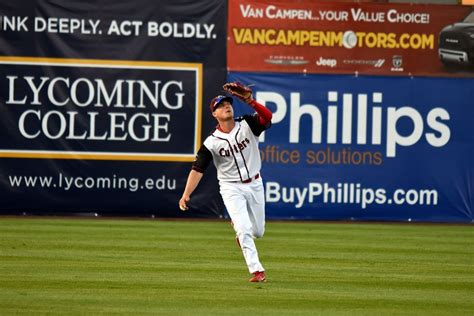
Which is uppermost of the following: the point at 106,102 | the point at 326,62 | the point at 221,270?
the point at 326,62

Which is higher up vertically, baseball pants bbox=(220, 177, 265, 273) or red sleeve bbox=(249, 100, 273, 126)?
red sleeve bbox=(249, 100, 273, 126)

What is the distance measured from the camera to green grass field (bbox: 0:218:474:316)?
35.1ft

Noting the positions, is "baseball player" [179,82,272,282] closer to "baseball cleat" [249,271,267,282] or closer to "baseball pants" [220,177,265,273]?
"baseball pants" [220,177,265,273]

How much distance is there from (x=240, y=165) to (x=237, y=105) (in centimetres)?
1013

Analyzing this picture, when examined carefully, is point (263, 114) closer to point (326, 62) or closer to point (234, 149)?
point (234, 149)

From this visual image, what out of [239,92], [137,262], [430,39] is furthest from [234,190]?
[430,39]

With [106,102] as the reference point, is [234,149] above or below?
below

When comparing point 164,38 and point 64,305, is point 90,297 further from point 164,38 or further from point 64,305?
point 164,38

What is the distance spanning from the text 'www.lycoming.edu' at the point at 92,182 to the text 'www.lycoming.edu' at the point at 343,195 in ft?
6.79

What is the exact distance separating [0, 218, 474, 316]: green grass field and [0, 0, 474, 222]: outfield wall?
1.33m

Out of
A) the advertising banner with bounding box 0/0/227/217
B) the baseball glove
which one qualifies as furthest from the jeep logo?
the baseball glove

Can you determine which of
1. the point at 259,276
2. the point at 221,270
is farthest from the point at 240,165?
the point at 221,270

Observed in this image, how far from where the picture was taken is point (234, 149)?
13227mm

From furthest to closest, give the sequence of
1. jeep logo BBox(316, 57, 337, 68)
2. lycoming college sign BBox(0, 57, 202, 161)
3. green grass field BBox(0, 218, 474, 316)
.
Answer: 1. jeep logo BBox(316, 57, 337, 68)
2. lycoming college sign BBox(0, 57, 202, 161)
3. green grass field BBox(0, 218, 474, 316)
